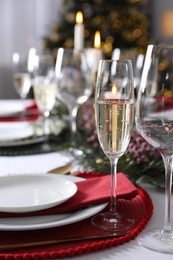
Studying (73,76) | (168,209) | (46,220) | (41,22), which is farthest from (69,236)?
(41,22)

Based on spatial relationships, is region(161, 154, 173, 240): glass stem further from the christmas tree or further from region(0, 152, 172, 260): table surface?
the christmas tree

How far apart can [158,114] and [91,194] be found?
0.18m

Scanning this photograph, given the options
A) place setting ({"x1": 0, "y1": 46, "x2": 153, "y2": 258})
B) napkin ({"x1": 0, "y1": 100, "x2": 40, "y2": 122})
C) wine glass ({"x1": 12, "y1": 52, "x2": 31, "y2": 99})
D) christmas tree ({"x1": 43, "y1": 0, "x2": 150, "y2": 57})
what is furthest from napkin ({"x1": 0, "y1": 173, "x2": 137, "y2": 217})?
christmas tree ({"x1": 43, "y1": 0, "x2": 150, "y2": 57})

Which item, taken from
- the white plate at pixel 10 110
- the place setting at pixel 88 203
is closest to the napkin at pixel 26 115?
the white plate at pixel 10 110

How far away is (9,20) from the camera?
4.82m

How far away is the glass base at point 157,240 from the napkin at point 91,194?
10 centimetres

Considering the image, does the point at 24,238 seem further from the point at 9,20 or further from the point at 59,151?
the point at 9,20

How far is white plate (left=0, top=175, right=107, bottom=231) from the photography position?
2.31 ft

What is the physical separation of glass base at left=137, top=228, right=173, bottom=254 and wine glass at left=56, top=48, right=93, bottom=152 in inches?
22.7

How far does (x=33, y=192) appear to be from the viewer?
34.1 inches

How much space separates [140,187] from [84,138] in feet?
1.42

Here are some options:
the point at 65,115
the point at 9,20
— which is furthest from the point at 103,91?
the point at 9,20

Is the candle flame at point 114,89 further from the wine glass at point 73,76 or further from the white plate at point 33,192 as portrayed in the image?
the wine glass at point 73,76

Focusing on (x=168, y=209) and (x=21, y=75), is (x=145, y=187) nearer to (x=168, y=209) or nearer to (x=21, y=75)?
(x=168, y=209)
